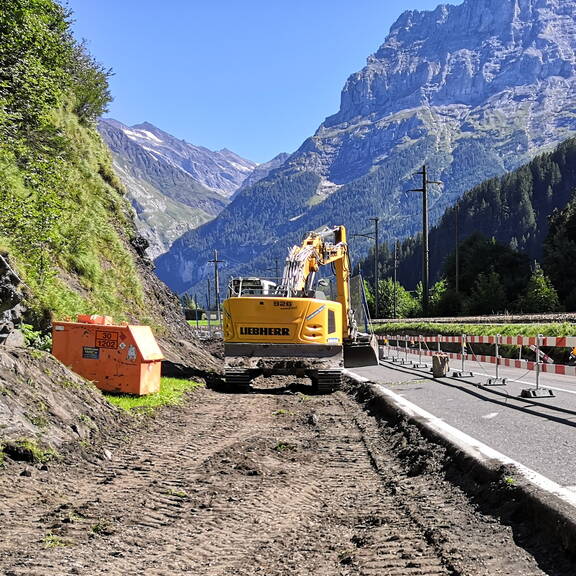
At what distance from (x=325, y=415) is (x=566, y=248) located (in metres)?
46.6

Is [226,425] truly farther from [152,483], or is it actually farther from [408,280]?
[408,280]

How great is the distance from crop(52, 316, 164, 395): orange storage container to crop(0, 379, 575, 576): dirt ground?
2.46 metres

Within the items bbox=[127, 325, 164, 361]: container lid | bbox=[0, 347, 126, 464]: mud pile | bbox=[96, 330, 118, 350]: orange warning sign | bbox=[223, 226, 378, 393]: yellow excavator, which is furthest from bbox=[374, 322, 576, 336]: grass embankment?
bbox=[0, 347, 126, 464]: mud pile

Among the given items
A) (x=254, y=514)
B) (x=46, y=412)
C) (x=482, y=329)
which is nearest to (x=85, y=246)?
(x=46, y=412)

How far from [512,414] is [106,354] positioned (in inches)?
242

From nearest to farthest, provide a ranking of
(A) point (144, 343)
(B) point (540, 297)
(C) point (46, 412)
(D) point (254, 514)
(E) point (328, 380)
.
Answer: (D) point (254, 514) → (C) point (46, 412) → (A) point (144, 343) → (E) point (328, 380) → (B) point (540, 297)

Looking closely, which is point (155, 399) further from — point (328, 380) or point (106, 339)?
point (328, 380)

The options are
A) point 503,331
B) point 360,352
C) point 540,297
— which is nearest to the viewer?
point 360,352

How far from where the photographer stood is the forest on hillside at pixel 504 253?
170 ft

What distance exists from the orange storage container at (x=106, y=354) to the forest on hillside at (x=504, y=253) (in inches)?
1647

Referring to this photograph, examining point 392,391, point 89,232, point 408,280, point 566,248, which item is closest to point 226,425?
point 392,391

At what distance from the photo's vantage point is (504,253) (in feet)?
208

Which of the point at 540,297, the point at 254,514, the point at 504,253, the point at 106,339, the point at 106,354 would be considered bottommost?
the point at 254,514

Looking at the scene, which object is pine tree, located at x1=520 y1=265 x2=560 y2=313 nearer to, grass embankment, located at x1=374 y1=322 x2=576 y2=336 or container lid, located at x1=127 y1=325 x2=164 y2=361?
grass embankment, located at x1=374 y1=322 x2=576 y2=336
